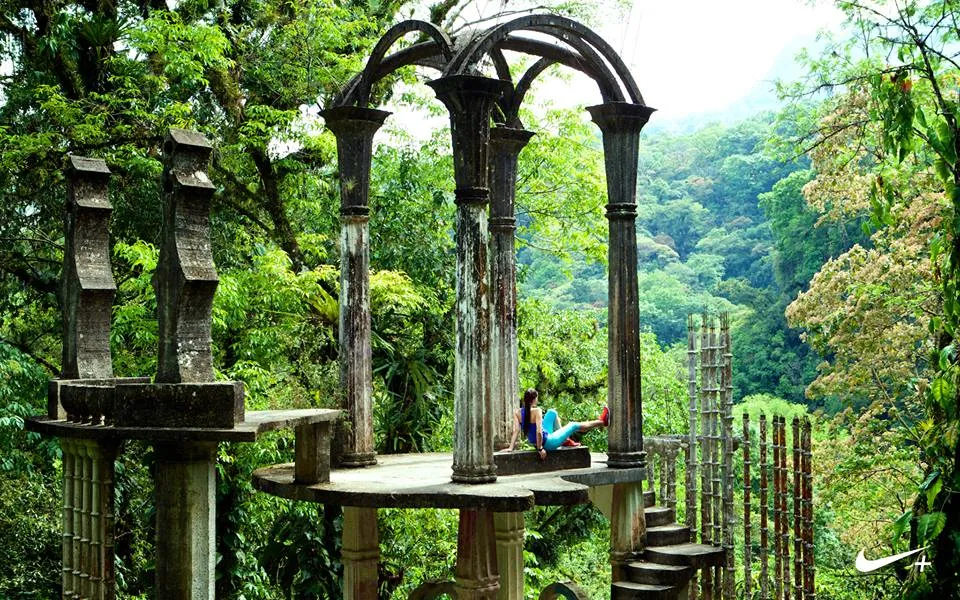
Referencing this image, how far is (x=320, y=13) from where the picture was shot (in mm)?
16297

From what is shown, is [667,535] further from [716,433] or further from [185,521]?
[185,521]

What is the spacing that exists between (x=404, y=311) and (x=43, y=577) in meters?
5.76

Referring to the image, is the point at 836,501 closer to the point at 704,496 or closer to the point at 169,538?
the point at 704,496

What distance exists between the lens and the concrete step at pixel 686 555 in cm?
1024

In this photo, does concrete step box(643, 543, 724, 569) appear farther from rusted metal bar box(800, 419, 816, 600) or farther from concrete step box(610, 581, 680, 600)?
rusted metal bar box(800, 419, 816, 600)

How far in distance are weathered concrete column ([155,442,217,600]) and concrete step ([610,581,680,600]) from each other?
4.53m

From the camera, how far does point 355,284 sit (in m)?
10.7

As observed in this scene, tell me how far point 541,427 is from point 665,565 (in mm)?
1735

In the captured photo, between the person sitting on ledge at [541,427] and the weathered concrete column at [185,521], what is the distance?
3.92 metres

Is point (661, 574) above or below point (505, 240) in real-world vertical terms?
below

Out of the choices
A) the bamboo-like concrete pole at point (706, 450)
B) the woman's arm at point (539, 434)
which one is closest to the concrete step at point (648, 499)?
the bamboo-like concrete pole at point (706, 450)

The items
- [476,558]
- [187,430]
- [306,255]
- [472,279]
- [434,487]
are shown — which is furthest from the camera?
[306,255]

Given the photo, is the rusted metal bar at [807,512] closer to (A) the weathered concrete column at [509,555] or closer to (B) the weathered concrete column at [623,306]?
(B) the weathered concrete column at [623,306]

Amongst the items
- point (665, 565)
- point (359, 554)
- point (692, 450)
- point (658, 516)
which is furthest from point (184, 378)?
point (692, 450)
